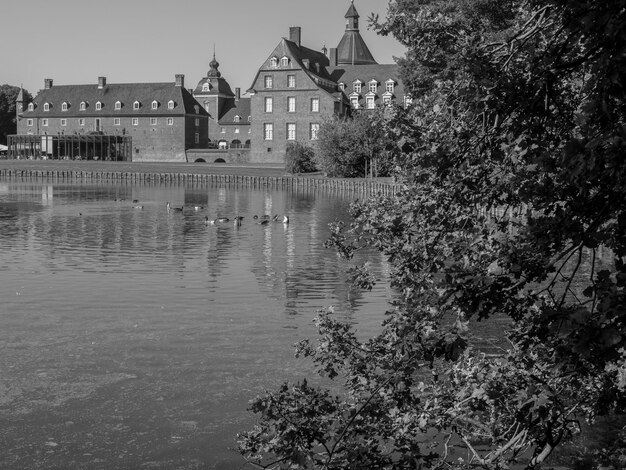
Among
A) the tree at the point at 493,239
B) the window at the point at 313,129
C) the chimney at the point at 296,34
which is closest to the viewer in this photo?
the tree at the point at 493,239

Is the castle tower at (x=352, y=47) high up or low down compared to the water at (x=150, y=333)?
up

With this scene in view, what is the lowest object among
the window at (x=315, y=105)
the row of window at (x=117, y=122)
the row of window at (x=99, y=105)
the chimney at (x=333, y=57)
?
the row of window at (x=117, y=122)

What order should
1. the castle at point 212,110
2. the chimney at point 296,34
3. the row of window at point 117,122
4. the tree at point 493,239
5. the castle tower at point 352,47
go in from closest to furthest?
the tree at point 493,239 → the castle at point 212,110 → the chimney at point 296,34 → the castle tower at point 352,47 → the row of window at point 117,122

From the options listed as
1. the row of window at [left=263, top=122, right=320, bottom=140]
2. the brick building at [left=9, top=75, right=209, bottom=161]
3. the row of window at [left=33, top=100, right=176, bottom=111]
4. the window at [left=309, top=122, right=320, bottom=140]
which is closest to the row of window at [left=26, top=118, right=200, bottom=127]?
the brick building at [left=9, top=75, right=209, bottom=161]

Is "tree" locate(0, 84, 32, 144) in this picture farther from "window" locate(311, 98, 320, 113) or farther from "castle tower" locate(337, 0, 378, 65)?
"window" locate(311, 98, 320, 113)

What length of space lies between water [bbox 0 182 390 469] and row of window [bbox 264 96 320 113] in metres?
58.9

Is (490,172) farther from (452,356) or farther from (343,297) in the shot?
(343,297)

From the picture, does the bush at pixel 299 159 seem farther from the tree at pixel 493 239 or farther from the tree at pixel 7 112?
the tree at pixel 493 239

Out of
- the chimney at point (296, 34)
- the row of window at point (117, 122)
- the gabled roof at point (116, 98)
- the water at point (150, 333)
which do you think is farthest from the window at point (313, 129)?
the water at point (150, 333)

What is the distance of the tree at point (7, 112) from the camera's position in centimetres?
13650

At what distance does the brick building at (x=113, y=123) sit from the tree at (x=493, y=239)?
110 metres

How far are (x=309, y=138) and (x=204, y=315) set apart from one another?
77430 millimetres

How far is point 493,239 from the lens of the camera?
691cm

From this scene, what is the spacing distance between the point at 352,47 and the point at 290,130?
821 inches
